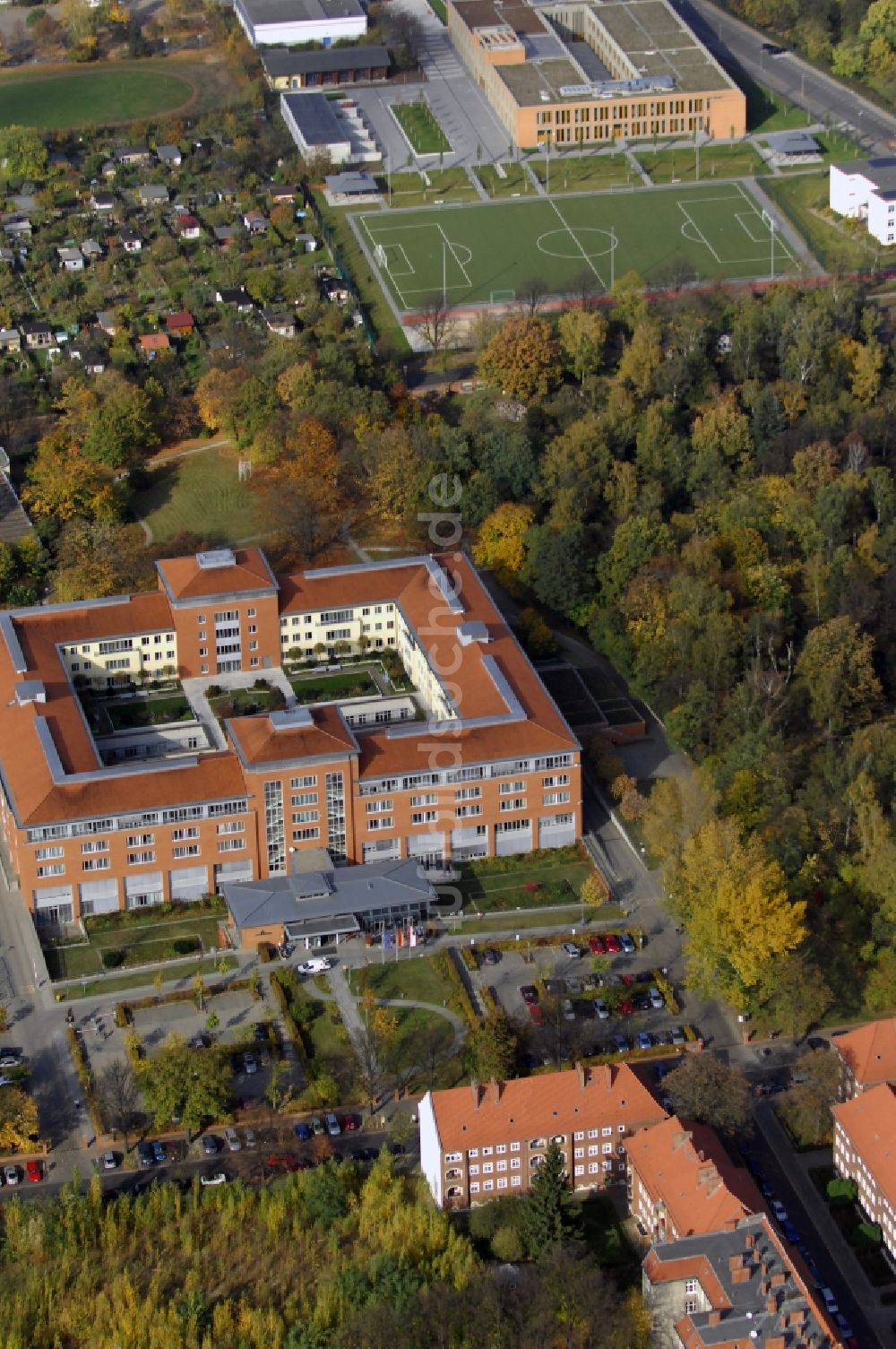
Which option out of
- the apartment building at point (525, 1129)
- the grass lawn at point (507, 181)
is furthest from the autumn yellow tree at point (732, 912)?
the grass lawn at point (507, 181)

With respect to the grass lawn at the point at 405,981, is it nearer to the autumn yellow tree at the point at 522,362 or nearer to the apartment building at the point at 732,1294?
the apartment building at the point at 732,1294

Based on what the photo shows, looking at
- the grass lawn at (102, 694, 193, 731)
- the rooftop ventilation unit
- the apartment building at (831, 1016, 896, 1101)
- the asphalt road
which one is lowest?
the asphalt road

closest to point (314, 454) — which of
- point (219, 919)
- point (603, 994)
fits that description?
point (219, 919)

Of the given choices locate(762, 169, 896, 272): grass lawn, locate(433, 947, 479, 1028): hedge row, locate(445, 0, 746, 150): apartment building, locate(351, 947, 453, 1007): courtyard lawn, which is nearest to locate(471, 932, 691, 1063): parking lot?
locate(433, 947, 479, 1028): hedge row

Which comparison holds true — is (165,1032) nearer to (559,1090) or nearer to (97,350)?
(559,1090)

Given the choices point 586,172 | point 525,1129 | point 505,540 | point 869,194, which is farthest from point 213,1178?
point 586,172

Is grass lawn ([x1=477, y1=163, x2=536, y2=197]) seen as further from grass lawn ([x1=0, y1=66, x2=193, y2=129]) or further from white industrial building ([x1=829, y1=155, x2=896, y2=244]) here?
grass lawn ([x1=0, y1=66, x2=193, y2=129])

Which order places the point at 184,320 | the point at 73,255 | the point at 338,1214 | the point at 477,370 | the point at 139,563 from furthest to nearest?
the point at 73,255, the point at 184,320, the point at 477,370, the point at 139,563, the point at 338,1214
